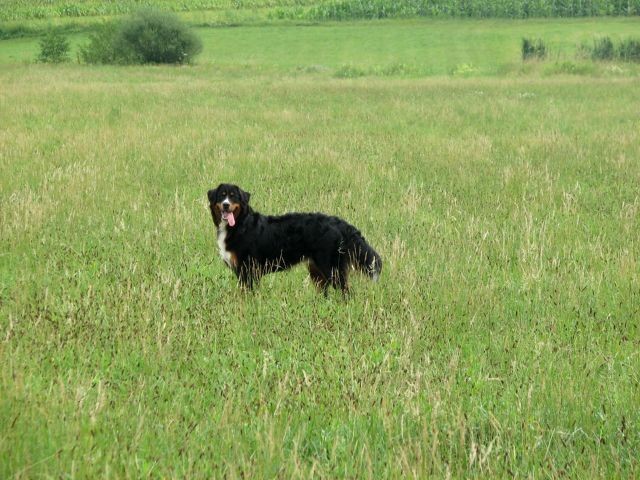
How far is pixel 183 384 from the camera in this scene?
3611 millimetres

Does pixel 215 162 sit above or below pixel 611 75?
above

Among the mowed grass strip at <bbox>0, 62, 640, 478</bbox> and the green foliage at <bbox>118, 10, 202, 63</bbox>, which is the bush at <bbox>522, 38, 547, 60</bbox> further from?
the mowed grass strip at <bbox>0, 62, 640, 478</bbox>

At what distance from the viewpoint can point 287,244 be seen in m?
5.34

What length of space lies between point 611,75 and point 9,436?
3407 centimetres

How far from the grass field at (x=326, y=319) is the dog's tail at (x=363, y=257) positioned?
0.47 feet

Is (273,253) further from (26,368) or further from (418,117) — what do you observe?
(418,117)

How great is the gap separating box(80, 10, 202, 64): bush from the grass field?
128ft

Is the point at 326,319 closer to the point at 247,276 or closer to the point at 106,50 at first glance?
the point at 247,276

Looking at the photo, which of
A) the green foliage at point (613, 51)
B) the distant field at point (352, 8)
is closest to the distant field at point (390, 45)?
the green foliage at point (613, 51)

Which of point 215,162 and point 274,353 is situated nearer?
point 274,353

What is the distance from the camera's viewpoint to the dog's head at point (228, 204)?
5238 mm

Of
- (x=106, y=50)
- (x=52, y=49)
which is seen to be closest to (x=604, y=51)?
(x=106, y=50)

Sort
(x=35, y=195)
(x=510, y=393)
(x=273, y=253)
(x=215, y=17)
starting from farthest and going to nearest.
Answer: (x=215, y=17) → (x=35, y=195) → (x=273, y=253) → (x=510, y=393)

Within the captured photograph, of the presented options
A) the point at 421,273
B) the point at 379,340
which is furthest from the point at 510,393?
the point at 421,273
